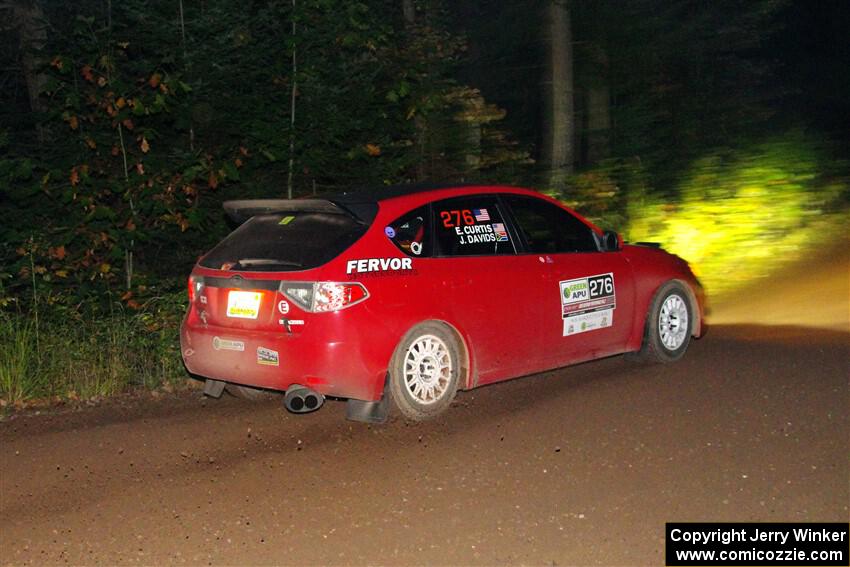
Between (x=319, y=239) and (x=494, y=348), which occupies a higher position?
(x=319, y=239)

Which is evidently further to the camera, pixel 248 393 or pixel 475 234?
pixel 248 393

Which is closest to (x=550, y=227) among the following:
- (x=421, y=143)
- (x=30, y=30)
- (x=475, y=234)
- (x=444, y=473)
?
(x=475, y=234)


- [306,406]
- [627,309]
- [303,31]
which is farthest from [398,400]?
[303,31]

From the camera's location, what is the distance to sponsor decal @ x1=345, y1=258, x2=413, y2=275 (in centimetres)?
723

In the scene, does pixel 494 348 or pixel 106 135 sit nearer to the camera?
pixel 494 348

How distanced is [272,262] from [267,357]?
0.68 meters

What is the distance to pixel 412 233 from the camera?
776cm

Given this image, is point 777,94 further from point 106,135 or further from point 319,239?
point 319,239

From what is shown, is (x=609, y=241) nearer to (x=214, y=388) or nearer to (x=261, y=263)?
(x=261, y=263)

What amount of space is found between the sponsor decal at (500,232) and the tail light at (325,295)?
147cm

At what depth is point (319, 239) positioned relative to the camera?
745 cm

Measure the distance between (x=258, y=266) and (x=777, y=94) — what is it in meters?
14.1

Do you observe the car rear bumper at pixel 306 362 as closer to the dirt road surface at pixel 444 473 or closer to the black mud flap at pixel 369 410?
the black mud flap at pixel 369 410

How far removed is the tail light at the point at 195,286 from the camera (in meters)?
7.91
